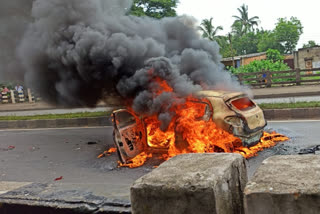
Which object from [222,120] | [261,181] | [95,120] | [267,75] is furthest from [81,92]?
[267,75]

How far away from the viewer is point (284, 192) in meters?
1.54

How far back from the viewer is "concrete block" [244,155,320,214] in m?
1.50

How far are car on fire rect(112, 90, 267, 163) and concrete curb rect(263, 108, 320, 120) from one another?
3.76 metres

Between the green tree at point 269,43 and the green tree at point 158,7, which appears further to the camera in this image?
the green tree at point 269,43

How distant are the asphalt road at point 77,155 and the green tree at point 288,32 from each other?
49.3 m

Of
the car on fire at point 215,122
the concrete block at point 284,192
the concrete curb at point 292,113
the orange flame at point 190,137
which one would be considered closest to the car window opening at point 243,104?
the car on fire at point 215,122

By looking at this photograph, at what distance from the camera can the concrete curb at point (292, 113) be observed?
950 cm

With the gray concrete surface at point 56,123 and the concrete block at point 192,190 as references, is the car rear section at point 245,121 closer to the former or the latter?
the concrete block at point 192,190

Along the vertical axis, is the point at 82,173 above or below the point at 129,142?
below

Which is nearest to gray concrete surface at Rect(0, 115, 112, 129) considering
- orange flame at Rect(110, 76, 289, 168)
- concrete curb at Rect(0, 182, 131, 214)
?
orange flame at Rect(110, 76, 289, 168)

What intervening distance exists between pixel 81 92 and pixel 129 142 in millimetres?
3285

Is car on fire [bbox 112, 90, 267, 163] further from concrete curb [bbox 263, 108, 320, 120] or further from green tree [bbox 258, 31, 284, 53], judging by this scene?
green tree [bbox 258, 31, 284, 53]

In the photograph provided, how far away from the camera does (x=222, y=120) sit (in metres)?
5.89

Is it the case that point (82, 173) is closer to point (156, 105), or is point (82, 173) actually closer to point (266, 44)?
point (156, 105)
